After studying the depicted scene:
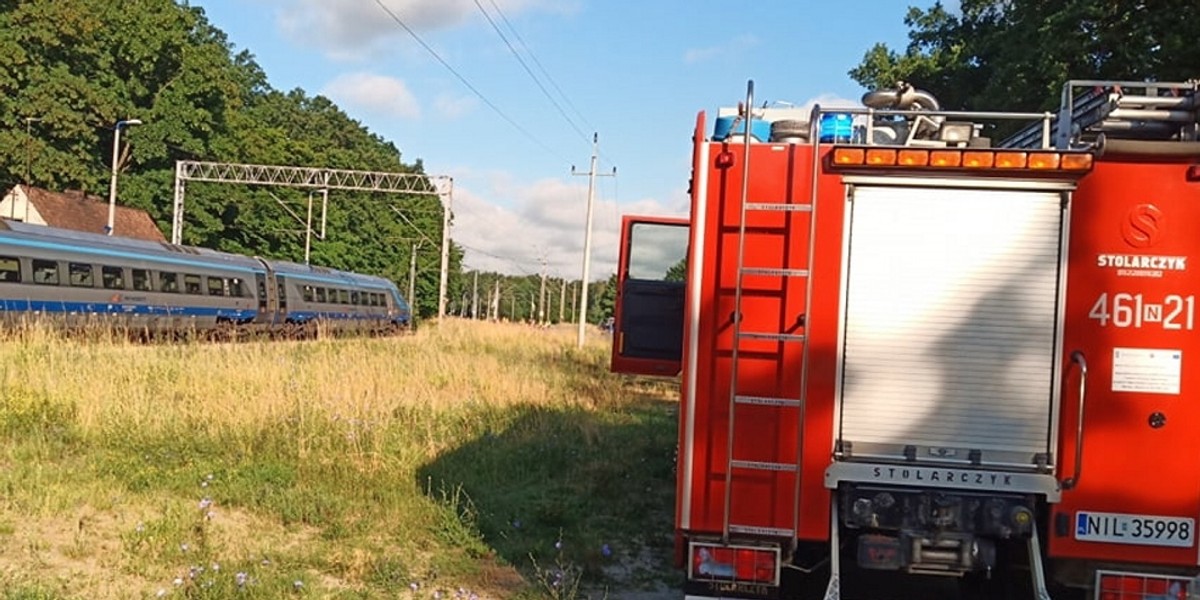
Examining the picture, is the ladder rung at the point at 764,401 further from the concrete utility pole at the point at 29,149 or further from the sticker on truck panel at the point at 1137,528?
the concrete utility pole at the point at 29,149

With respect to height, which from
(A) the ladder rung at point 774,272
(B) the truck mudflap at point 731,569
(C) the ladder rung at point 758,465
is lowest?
(B) the truck mudflap at point 731,569

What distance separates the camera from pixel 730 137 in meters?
4.51

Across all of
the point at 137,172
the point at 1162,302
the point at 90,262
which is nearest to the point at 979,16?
the point at 90,262

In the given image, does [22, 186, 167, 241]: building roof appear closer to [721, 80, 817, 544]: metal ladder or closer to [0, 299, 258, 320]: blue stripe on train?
[0, 299, 258, 320]: blue stripe on train

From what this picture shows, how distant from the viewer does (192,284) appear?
1062 inches

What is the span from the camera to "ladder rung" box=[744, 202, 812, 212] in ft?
14.1

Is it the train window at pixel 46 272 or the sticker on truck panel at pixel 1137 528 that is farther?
the train window at pixel 46 272

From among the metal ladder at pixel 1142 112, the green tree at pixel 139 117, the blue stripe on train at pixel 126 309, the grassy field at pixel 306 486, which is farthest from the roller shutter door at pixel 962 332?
the green tree at pixel 139 117

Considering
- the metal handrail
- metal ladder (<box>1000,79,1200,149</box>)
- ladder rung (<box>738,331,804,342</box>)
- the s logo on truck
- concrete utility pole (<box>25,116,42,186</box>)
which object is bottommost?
the metal handrail

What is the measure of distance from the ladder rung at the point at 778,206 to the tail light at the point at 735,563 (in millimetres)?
1657

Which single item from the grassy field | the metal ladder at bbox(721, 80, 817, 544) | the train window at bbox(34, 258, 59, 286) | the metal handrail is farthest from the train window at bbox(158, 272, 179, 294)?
the metal handrail

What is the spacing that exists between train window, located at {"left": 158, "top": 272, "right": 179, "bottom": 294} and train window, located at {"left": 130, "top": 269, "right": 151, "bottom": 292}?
53 centimetres

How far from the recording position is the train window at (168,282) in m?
25.3

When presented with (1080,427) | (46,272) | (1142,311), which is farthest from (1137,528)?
(46,272)
